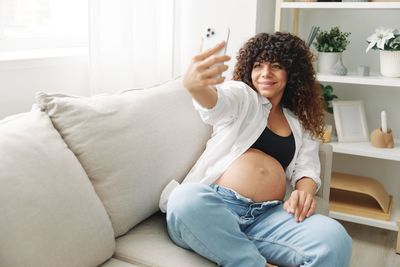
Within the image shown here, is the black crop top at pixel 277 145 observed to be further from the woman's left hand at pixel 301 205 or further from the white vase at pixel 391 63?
the white vase at pixel 391 63

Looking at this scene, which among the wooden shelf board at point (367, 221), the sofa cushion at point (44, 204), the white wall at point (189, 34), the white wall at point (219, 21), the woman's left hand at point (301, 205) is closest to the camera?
the sofa cushion at point (44, 204)

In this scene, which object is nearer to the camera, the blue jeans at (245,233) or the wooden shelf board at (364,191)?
the blue jeans at (245,233)

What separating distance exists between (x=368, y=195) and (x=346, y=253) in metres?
1.26

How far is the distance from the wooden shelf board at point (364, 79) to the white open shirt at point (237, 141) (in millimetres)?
675

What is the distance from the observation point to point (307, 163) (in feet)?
5.38

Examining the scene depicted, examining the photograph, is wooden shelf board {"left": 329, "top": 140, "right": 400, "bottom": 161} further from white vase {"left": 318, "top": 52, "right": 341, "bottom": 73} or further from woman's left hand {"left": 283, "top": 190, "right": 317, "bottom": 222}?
woman's left hand {"left": 283, "top": 190, "right": 317, "bottom": 222}

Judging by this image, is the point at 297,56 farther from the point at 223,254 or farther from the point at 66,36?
the point at 66,36

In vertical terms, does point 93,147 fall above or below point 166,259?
above

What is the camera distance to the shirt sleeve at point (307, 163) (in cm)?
162

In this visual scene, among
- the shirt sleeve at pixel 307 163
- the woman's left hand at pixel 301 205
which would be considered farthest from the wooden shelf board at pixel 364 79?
the woman's left hand at pixel 301 205

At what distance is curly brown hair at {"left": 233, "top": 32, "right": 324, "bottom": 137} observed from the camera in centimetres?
163

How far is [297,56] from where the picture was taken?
167 cm

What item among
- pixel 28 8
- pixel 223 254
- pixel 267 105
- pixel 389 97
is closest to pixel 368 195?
pixel 389 97

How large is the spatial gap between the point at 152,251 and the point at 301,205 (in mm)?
478
